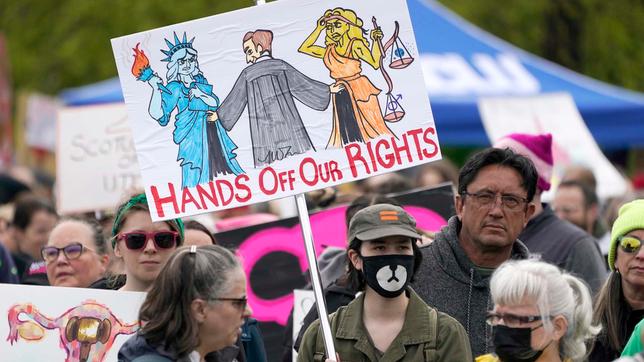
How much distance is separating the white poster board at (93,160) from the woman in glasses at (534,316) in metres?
6.39

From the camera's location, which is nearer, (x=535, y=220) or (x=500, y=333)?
(x=500, y=333)

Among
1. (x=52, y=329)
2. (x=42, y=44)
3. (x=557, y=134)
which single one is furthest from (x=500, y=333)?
(x=42, y=44)

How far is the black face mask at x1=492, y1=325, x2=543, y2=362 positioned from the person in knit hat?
1.89 metres

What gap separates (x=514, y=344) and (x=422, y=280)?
3.72ft

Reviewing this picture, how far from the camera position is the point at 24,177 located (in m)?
16.7

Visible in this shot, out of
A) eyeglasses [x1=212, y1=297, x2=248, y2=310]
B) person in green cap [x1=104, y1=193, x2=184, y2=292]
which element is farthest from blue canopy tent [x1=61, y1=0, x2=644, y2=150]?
eyeglasses [x1=212, y1=297, x2=248, y2=310]

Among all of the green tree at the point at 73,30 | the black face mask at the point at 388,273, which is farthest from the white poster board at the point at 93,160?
the green tree at the point at 73,30

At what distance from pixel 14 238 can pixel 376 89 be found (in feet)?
18.2

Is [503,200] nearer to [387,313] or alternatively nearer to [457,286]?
[457,286]

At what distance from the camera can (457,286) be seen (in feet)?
20.1

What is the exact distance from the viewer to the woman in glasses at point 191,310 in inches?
186

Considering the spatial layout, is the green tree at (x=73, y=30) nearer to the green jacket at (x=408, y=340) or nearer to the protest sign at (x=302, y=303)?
the protest sign at (x=302, y=303)

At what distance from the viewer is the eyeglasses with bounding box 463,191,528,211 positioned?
616 cm

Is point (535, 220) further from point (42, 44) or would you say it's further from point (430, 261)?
point (42, 44)
